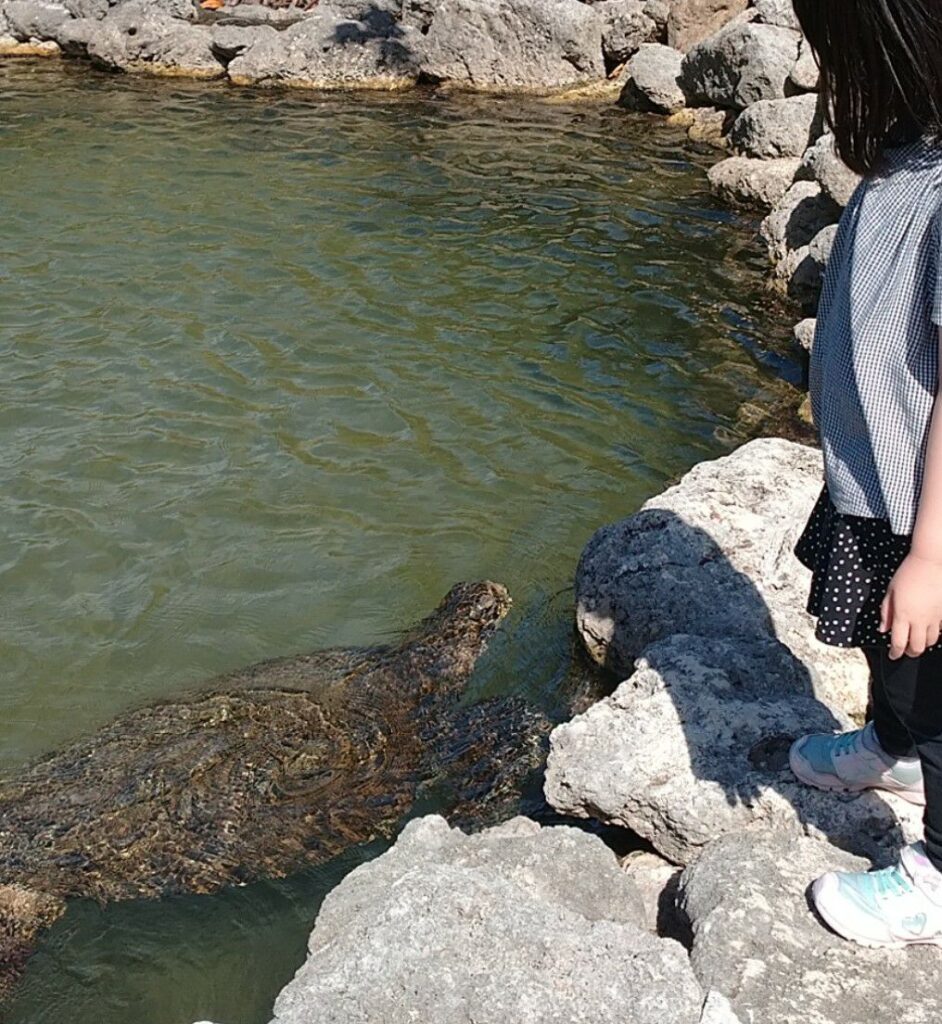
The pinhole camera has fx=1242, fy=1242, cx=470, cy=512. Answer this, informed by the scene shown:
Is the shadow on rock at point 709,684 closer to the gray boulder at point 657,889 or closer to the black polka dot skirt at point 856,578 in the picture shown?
the gray boulder at point 657,889

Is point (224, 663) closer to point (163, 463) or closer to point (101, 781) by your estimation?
point (101, 781)

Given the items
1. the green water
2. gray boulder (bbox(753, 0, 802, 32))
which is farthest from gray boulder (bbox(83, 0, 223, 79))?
gray boulder (bbox(753, 0, 802, 32))

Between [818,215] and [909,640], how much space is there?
7147mm

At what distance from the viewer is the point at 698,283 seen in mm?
8625

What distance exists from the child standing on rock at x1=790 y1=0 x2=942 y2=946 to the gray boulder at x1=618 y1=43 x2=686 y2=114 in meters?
11.3

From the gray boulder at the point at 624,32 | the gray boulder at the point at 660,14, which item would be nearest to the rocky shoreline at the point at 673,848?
the gray boulder at the point at 624,32

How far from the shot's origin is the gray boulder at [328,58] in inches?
572

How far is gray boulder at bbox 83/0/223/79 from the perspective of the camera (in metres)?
15.1

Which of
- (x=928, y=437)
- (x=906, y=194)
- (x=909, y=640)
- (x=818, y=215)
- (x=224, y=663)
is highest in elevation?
(x=906, y=194)

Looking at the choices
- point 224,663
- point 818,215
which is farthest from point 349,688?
point 818,215

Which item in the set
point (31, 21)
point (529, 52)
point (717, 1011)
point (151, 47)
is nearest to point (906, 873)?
point (717, 1011)

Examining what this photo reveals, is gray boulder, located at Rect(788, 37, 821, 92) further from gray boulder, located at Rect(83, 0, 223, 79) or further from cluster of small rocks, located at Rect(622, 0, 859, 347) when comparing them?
gray boulder, located at Rect(83, 0, 223, 79)

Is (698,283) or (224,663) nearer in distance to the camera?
(224,663)

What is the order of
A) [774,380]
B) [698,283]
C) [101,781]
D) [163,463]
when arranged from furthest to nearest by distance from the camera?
[698,283] < [774,380] < [163,463] < [101,781]
